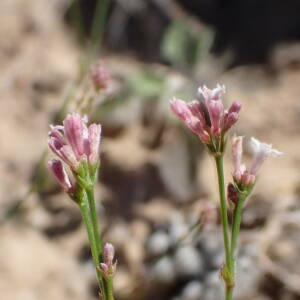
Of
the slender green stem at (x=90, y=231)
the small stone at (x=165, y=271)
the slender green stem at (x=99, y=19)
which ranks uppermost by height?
the slender green stem at (x=99, y=19)

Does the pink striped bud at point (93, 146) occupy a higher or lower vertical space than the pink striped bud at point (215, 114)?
lower

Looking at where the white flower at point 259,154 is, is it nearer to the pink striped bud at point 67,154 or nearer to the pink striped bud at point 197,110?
the pink striped bud at point 197,110

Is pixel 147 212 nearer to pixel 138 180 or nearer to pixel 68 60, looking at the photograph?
pixel 138 180

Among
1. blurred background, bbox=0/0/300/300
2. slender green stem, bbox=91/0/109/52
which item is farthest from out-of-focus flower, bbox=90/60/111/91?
slender green stem, bbox=91/0/109/52

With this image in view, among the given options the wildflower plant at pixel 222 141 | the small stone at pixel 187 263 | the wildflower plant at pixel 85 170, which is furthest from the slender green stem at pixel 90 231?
the small stone at pixel 187 263

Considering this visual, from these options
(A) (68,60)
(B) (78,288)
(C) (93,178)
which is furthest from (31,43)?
(C) (93,178)

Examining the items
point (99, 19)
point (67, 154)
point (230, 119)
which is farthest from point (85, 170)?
point (99, 19)
